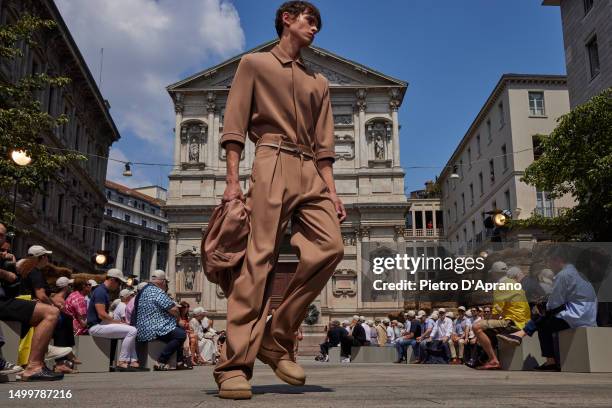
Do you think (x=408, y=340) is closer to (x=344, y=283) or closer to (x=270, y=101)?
(x=270, y=101)

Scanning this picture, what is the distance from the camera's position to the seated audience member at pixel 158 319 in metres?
9.62

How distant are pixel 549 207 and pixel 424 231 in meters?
25.4

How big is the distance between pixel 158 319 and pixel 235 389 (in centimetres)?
682

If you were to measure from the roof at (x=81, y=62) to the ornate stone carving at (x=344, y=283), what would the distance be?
813 inches

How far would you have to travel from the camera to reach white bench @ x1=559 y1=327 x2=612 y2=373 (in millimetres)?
7566

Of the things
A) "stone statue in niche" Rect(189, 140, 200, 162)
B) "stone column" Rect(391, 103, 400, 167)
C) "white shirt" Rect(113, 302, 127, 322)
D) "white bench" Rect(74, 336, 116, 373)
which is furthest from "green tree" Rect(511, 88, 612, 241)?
"stone statue in niche" Rect(189, 140, 200, 162)

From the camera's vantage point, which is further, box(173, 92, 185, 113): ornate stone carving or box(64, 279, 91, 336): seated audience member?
box(173, 92, 185, 113): ornate stone carving

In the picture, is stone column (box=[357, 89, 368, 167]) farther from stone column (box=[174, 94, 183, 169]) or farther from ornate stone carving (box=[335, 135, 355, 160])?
stone column (box=[174, 94, 183, 169])

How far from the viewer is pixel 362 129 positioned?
40.6 metres

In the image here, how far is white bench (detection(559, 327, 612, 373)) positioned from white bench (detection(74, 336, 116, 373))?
6.74m

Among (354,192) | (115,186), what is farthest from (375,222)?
(115,186)

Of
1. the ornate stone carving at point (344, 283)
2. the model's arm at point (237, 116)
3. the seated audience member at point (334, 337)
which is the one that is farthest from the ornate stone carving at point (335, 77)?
the model's arm at point (237, 116)

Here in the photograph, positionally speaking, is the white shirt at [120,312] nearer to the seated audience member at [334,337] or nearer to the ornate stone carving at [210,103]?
the seated audience member at [334,337]

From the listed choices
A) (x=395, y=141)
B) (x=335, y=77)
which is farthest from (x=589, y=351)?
(x=335, y=77)
